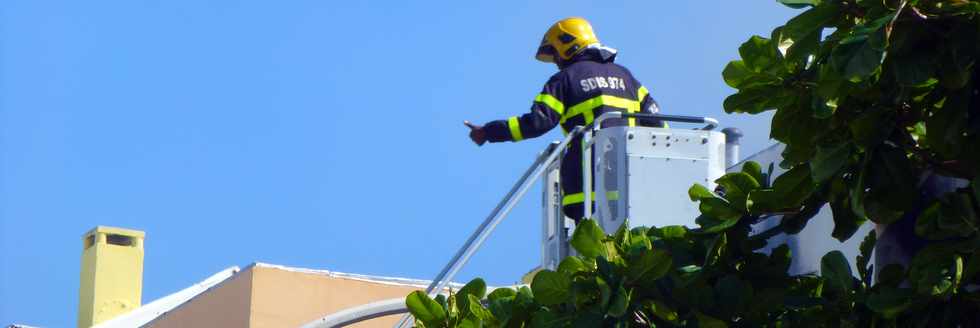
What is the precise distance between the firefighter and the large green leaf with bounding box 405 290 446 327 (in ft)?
11.2

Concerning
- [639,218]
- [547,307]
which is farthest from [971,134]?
[639,218]

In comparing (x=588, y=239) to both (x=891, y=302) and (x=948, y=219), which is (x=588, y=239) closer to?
(x=891, y=302)

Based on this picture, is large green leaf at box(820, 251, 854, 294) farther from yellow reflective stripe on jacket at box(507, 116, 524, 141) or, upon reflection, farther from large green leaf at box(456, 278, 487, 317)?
yellow reflective stripe on jacket at box(507, 116, 524, 141)

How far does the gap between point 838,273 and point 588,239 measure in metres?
0.88

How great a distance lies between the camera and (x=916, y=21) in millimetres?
4816

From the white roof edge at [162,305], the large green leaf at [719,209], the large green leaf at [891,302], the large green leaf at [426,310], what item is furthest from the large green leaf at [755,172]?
the white roof edge at [162,305]

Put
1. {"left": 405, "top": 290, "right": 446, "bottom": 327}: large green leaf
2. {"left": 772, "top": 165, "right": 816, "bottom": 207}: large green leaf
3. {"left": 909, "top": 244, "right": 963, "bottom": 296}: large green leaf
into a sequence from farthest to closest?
{"left": 405, "top": 290, "right": 446, "bottom": 327}: large green leaf < {"left": 772, "top": 165, "right": 816, "bottom": 207}: large green leaf < {"left": 909, "top": 244, "right": 963, "bottom": 296}: large green leaf

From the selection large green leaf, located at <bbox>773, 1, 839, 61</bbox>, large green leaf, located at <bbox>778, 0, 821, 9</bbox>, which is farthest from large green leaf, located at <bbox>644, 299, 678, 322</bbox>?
large green leaf, located at <bbox>778, 0, 821, 9</bbox>

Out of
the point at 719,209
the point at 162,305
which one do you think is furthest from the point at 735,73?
the point at 162,305

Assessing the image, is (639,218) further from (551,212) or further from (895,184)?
(895,184)

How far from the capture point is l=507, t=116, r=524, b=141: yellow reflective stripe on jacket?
971 cm

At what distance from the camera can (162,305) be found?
62.1 ft

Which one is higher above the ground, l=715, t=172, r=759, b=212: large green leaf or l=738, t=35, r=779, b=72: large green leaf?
l=738, t=35, r=779, b=72: large green leaf

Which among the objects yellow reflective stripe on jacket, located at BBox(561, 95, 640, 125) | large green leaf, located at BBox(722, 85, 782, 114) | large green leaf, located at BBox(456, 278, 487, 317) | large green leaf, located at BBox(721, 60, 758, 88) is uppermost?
large green leaf, located at BBox(721, 60, 758, 88)
